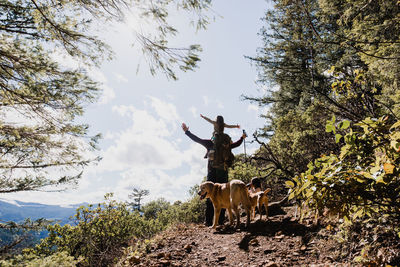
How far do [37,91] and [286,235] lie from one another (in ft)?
21.4

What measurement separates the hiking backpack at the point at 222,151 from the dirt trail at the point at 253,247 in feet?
5.87

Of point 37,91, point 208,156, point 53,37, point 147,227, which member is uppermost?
point 53,37

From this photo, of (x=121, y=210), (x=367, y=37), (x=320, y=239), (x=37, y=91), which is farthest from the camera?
(x=121, y=210)

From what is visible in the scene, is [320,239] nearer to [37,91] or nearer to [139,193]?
[37,91]

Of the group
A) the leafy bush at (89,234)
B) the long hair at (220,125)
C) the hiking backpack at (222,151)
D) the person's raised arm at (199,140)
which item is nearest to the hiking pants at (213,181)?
the hiking backpack at (222,151)

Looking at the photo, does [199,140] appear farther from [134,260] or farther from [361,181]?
[361,181]

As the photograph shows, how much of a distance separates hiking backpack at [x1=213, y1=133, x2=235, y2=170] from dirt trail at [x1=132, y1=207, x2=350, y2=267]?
1.79 metres

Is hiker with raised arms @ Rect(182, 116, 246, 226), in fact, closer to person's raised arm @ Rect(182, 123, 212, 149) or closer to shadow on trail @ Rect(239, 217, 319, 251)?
person's raised arm @ Rect(182, 123, 212, 149)

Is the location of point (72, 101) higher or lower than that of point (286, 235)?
higher

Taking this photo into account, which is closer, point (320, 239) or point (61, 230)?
point (320, 239)

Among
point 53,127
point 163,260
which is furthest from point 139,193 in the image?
point 163,260

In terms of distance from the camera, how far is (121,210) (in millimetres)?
8406

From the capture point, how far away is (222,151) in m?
5.89

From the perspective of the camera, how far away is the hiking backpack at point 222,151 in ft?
19.3
